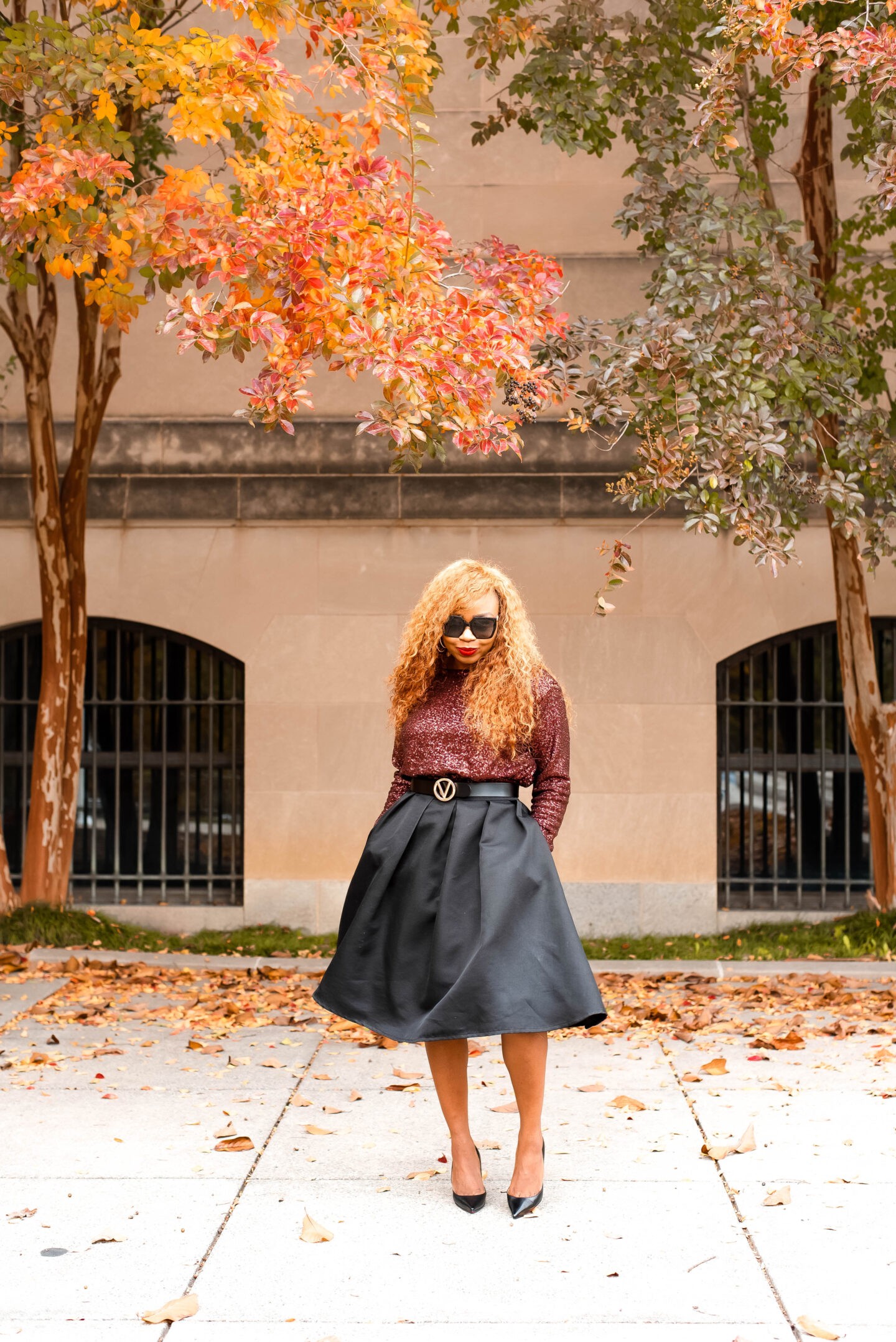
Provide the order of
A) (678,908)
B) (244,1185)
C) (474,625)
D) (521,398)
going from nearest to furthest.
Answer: (474,625) → (244,1185) → (521,398) → (678,908)

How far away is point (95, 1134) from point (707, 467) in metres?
4.13

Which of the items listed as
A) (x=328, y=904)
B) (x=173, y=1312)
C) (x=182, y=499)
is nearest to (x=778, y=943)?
(x=328, y=904)

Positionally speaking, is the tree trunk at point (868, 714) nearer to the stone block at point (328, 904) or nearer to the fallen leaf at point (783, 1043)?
the fallen leaf at point (783, 1043)

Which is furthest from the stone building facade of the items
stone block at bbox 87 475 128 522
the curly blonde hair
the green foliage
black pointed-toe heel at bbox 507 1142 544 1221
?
black pointed-toe heel at bbox 507 1142 544 1221

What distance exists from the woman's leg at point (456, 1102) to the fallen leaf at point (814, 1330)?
1.09 metres

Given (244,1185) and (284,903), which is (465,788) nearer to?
(244,1185)

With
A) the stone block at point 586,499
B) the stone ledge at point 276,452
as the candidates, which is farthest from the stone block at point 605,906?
the stone ledge at point 276,452

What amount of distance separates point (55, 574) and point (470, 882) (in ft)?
19.4

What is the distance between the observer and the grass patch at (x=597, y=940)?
8.82 metres

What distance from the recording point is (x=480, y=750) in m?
4.08

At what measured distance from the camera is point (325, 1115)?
5.03 m

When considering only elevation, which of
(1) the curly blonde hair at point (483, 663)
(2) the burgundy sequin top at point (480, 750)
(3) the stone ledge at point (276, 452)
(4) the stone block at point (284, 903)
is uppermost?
(3) the stone ledge at point (276, 452)

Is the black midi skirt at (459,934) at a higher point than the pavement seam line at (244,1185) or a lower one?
higher

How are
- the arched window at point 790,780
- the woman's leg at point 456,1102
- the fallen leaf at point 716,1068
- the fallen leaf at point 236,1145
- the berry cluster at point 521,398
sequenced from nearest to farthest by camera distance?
the woman's leg at point 456,1102 → the fallen leaf at point 236,1145 → the fallen leaf at point 716,1068 → the berry cluster at point 521,398 → the arched window at point 790,780
